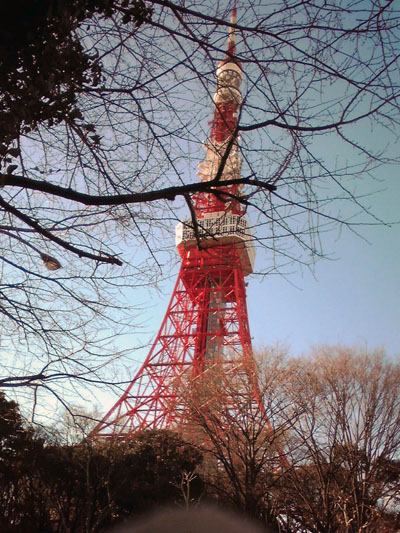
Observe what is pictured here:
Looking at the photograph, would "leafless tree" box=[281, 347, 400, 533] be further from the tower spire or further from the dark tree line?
the tower spire

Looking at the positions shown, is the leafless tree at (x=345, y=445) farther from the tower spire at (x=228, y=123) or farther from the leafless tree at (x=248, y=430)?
the tower spire at (x=228, y=123)

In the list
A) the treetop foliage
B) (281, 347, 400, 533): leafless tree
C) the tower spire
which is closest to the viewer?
the treetop foliage

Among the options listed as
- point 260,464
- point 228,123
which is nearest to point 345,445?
point 260,464

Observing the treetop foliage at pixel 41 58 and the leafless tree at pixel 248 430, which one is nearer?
the treetop foliage at pixel 41 58

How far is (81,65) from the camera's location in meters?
2.06

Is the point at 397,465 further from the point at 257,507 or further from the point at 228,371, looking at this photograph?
the point at 228,371

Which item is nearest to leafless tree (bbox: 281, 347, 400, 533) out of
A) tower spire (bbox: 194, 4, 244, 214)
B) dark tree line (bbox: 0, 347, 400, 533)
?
dark tree line (bbox: 0, 347, 400, 533)

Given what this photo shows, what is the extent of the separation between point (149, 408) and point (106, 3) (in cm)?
1638

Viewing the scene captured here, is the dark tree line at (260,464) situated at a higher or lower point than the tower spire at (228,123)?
lower

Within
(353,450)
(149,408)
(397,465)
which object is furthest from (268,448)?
(149,408)

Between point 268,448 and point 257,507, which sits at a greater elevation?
point 268,448

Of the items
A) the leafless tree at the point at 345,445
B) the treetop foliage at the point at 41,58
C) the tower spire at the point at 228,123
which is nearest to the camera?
the treetop foliage at the point at 41,58

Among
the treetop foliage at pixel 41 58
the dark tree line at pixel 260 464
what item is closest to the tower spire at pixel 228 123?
the treetop foliage at pixel 41 58

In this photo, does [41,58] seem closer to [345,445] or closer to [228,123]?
[228,123]
